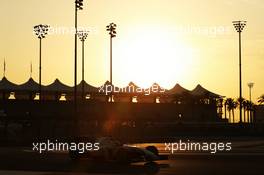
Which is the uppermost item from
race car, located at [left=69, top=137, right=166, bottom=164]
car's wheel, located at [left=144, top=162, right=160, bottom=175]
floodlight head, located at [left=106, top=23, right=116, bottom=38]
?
floodlight head, located at [left=106, top=23, right=116, bottom=38]

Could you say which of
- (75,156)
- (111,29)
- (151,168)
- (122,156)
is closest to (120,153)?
(122,156)

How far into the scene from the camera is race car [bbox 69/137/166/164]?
3021cm

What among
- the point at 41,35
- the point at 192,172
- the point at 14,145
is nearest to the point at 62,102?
the point at 41,35

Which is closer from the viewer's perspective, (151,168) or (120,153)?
(151,168)

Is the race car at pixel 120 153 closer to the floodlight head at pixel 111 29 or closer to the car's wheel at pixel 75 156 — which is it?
the car's wheel at pixel 75 156

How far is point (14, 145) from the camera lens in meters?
55.5

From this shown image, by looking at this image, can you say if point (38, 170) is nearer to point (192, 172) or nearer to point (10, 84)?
point (192, 172)

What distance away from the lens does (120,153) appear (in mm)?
30375

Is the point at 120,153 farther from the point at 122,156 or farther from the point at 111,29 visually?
the point at 111,29

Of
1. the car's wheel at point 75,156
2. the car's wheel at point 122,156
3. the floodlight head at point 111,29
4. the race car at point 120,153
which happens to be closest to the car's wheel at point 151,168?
the race car at point 120,153

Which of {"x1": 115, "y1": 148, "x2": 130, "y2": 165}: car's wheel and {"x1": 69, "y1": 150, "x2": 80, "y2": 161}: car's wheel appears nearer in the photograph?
{"x1": 115, "y1": 148, "x2": 130, "y2": 165}: car's wheel

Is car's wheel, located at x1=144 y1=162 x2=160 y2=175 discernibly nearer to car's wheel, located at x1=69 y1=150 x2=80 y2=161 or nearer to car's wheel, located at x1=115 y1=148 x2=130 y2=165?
car's wheel, located at x1=115 y1=148 x2=130 y2=165

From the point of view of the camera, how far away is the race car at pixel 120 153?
30211 millimetres

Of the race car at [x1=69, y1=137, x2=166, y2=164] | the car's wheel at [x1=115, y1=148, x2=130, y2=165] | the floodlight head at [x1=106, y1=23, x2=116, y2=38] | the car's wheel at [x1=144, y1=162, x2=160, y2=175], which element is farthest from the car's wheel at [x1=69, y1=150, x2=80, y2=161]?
A: the floodlight head at [x1=106, y1=23, x2=116, y2=38]
